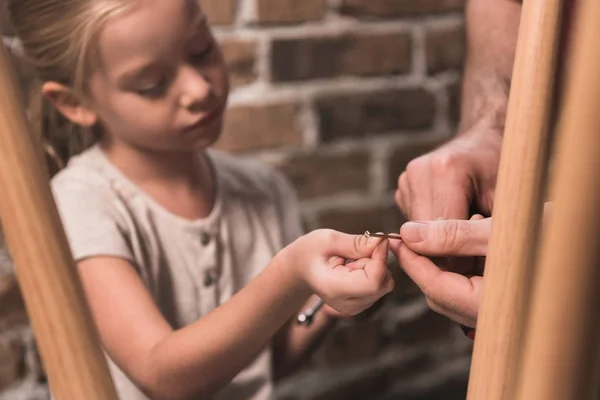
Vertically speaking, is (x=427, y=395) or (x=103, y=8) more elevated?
(x=103, y=8)

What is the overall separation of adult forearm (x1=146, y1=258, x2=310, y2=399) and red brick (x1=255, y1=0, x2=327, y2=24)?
31 cm

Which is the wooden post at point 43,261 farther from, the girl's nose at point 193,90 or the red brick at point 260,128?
the red brick at point 260,128

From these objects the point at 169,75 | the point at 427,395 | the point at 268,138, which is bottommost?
the point at 427,395

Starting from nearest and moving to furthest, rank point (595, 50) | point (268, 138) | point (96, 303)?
point (595, 50) → point (96, 303) → point (268, 138)

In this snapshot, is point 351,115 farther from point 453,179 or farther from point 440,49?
point 453,179

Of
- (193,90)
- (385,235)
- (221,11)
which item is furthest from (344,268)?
(221,11)

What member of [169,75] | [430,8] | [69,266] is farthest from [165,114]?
[430,8]

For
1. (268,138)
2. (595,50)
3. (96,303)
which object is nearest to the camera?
(595,50)

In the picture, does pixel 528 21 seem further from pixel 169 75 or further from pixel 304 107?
pixel 304 107

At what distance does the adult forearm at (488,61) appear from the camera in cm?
31

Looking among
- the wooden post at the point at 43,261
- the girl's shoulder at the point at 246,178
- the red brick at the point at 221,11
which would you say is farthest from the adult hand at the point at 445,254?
the red brick at the point at 221,11

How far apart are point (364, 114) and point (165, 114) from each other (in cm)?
28

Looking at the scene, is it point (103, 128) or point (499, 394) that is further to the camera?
point (103, 128)

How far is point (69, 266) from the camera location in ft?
0.62
